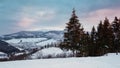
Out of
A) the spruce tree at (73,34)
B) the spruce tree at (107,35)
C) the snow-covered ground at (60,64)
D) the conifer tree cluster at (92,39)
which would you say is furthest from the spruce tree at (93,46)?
the snow-covered ground at (60,64)

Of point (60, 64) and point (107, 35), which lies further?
point (107, 35)

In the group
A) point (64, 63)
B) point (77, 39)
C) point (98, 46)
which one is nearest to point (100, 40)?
point (98, 46)

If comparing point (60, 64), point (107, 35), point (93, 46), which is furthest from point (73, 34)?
point (60, 64)

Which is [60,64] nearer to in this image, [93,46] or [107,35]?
[107,35]

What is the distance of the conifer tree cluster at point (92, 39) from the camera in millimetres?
53375

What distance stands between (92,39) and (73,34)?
15.5 metres

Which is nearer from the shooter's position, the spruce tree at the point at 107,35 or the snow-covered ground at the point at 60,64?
the snow-covered ground at the point at 60,64

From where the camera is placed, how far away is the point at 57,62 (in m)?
23.2

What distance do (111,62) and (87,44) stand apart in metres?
39.8

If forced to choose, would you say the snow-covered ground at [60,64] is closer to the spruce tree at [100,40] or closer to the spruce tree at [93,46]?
the spruce tree at [100,40]

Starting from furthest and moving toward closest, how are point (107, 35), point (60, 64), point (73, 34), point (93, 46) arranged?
point (93, 46)
point (107, 35)
point (73, 34)
point (60, 64)

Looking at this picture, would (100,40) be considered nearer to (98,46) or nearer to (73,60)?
(98,46)

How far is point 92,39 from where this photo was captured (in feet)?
222

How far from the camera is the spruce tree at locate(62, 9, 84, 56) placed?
174 feet
